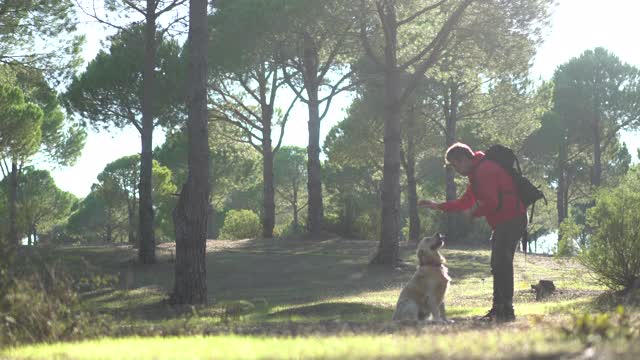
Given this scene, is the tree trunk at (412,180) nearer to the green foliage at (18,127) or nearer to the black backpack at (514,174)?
the green foliage at (18,127)

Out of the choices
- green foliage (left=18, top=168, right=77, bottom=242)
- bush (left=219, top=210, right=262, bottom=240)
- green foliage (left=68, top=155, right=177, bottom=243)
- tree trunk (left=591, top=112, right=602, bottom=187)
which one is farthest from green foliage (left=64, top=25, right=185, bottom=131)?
tree trunk (left=591, top=112, right=602, bottom=187)

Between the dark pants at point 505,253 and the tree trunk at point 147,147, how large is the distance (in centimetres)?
1462

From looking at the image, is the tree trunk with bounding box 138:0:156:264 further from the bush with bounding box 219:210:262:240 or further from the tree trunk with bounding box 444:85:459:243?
the tree trunk with bounding box 444:85:459:243

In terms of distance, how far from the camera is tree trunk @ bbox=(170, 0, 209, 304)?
13297 mm

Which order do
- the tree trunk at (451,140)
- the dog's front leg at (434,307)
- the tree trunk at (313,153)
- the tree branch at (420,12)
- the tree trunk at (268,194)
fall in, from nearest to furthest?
the dog's front leg at (434,307)
the tree branch at (420,12)
the tree trunk at (313,153)
the tree trunk at (268,194)
the tree trunk at (451,140)

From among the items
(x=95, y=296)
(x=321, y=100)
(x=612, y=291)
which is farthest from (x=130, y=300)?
(x=321, y=100)

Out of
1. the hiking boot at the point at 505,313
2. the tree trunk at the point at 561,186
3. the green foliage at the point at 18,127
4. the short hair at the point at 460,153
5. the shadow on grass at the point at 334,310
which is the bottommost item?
the shadow on grass at the point at 334,310

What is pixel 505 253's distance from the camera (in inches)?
353

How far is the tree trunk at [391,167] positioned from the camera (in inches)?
864

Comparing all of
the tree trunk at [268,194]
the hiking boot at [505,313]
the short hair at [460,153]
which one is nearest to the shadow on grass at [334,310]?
the hiking boot at [505,313]

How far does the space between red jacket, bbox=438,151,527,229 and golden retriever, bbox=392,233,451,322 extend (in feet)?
2.22

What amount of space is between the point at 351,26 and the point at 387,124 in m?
3.41

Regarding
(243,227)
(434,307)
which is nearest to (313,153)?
(243,227)

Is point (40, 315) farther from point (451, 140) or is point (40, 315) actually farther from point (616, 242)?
point (451, 140)
